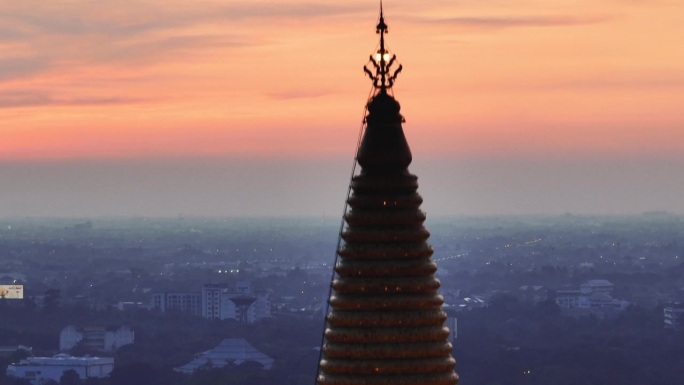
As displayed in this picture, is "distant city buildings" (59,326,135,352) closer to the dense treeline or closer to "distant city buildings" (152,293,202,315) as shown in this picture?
the dense treeline

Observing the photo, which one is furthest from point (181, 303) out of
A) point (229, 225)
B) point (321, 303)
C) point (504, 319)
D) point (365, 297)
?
point (365, 297)

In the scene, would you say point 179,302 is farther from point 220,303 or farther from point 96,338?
point 96,338

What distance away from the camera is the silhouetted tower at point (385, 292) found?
16312 millimetres

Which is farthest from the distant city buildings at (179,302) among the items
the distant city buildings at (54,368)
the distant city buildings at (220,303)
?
the distant city buildings at (54,368)

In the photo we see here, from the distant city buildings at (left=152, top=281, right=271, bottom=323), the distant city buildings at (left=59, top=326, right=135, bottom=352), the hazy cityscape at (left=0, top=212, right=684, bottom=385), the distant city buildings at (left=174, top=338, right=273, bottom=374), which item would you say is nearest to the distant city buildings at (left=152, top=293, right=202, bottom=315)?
the distant city buildings at (left=152, top=281, right=271, bottom=323)

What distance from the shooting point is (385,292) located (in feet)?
53.7

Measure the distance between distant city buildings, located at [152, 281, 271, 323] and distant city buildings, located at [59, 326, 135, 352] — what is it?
7521mm

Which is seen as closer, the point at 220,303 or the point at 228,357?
the point at 228,357

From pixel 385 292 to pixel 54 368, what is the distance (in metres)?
65.4

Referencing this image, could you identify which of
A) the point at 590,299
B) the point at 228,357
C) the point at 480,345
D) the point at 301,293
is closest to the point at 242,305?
the point at 301,293

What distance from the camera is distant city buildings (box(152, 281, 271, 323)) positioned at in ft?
341

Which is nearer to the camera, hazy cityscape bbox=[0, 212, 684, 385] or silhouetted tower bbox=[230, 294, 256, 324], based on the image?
hazy cityscape bbox=[0, 212, 684, 385]

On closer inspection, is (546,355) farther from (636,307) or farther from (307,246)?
(307,246)

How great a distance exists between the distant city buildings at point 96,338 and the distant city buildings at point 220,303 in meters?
7.52
